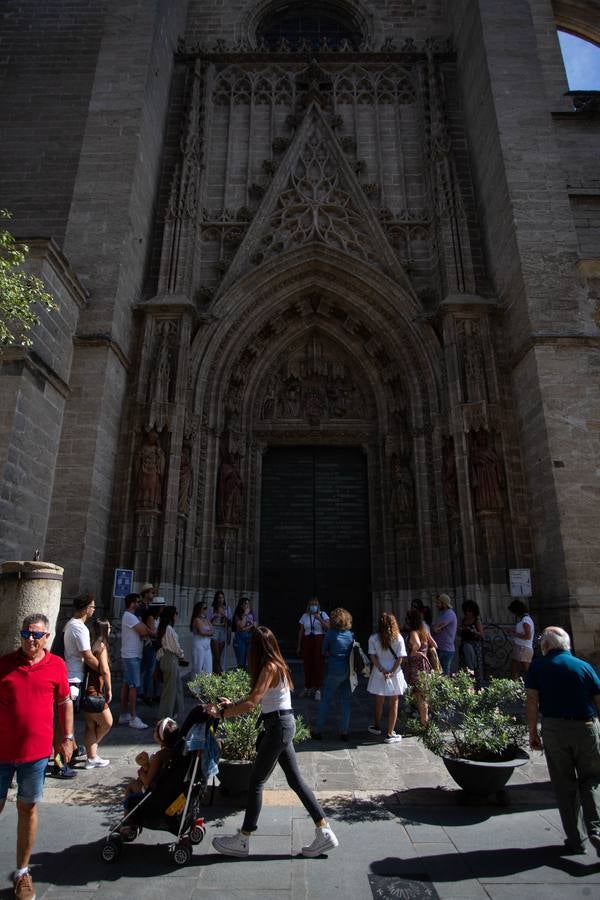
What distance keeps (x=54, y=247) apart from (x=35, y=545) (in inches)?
204

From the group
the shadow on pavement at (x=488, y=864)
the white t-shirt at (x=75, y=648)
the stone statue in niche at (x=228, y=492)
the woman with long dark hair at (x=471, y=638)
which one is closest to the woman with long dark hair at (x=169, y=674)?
the white t-shirt at (x=75, y=648)

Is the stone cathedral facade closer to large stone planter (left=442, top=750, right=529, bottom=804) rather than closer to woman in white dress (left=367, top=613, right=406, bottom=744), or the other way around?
woman in white dress (left=367, top=613, right=406, bottom=744)

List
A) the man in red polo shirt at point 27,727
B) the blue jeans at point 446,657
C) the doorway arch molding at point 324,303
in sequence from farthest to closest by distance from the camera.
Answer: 1. the doorway arch molding at point 324,303
2. the blue jeans at point 446,657
3. the man in red polo shirt at point 27,727

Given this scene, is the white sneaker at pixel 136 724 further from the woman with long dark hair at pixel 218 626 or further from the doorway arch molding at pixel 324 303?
the doorway arch molding at pixel 324 303

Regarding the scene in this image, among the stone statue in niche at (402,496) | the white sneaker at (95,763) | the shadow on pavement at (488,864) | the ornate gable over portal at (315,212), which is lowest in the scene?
the shadow on pavement at (488,864)

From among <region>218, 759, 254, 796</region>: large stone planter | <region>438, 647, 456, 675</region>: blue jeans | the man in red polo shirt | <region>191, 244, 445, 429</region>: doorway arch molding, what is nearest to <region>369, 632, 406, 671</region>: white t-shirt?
<region>438, 647, 456, 675</region>: blue jeans

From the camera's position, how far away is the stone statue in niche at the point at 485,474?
10999mm

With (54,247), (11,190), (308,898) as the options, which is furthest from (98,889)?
(11,190)

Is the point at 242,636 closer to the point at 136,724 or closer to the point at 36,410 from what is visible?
the point at 136,724

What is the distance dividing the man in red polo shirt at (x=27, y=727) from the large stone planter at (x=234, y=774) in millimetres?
1705

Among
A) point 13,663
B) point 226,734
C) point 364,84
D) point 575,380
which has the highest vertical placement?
point 364,84

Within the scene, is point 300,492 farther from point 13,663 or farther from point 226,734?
point 13,663

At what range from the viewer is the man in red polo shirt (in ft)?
10.4

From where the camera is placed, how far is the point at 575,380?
10492 mm
